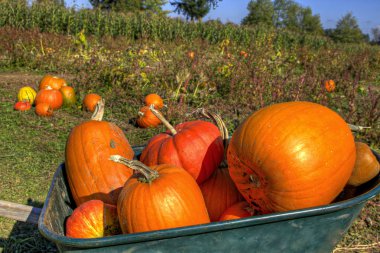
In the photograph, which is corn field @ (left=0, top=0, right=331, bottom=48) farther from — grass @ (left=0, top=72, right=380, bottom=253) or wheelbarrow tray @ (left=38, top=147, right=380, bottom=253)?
wheelbarrow tray @ (left=38, top=147, right=380, bottom=253)

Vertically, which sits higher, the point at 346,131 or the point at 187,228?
the point at 346,131

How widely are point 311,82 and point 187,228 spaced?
4.97 m

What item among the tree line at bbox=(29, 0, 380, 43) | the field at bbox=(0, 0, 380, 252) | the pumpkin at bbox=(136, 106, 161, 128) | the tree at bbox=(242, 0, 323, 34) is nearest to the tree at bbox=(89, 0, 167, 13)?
the tree line at bbox=(29, 0, 380, 43)

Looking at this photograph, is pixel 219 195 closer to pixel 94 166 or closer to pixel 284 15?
pixel 94 166

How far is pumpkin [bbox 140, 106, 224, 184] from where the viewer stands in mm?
1919

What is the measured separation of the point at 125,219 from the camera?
1.55 meters

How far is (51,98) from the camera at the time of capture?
591 centimetres

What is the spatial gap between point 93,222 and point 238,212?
0.63m

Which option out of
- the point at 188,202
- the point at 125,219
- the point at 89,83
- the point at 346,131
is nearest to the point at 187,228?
the point at 188,202

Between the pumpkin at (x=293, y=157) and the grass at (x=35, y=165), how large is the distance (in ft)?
5.33

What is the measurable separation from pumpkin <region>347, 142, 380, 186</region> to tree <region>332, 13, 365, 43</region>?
65.6 meters

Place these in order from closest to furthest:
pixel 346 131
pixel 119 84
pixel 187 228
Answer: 1. pixel 187 228
2. pixel 346 131
3. pixel 119 84

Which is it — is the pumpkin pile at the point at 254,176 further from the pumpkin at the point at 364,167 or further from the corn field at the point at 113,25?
the corn field at the point at 113,25

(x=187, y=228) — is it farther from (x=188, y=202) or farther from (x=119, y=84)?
(x=119, y=84)
